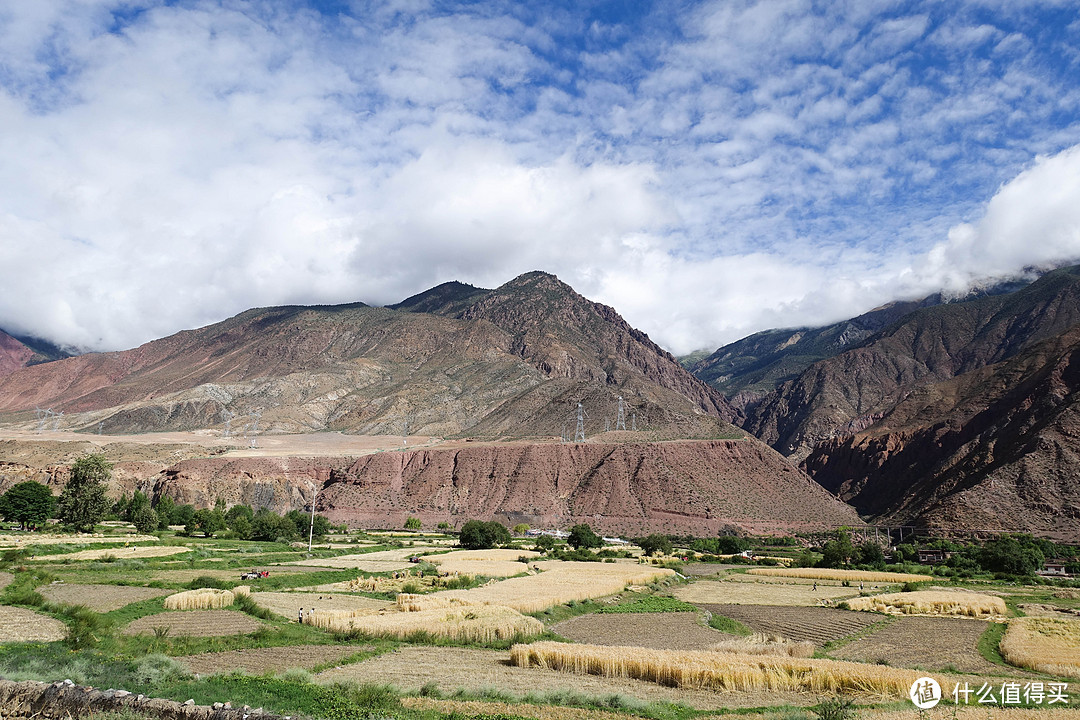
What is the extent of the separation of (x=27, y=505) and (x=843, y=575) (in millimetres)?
86547

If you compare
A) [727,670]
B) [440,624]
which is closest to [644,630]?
[440,624]

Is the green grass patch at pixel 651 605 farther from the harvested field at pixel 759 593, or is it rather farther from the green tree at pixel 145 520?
the green tree at pixel 145 520

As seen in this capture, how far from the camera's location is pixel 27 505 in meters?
78.6

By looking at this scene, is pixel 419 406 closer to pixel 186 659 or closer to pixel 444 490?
pixel 444 490

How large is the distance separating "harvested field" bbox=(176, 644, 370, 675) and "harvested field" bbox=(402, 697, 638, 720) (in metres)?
5.96

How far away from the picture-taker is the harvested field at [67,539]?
58.7 m

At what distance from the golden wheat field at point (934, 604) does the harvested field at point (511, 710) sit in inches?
1213

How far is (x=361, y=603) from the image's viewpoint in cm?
3659

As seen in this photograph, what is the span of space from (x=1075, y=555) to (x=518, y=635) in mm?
78015

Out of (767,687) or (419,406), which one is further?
(419,406)

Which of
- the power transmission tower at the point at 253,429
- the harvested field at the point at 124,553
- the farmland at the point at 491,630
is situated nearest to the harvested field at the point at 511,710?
the farmland at the point at 491,630

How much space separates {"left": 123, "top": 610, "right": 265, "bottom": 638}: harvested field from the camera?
87.5ft

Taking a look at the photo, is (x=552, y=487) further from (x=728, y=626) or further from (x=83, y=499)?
(x=728, y=626)

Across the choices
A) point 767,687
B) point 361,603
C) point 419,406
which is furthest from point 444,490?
point 767,687
